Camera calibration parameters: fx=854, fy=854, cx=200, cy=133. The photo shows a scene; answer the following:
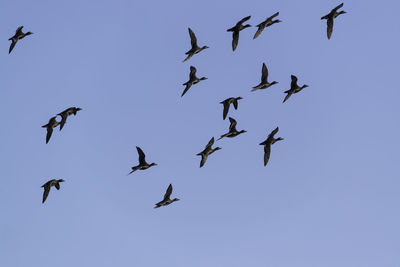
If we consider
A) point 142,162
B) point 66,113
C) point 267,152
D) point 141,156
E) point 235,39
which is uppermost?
point 235,39

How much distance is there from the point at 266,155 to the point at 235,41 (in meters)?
9.74

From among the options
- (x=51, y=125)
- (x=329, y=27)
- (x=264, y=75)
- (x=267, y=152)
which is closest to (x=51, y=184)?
(x=51, y=125)

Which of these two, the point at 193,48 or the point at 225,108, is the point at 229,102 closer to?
the point at 225,108

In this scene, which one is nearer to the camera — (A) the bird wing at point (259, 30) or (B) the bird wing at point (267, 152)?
(A) the bird wing at point (259, 30)

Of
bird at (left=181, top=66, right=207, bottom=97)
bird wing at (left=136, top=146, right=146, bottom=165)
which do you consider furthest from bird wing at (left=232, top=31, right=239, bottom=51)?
bird wing at (left=136, top=146, right=146, bottom=165)

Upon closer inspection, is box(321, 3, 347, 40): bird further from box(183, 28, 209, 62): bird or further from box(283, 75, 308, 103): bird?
box(183, 28, 209, 62): bird

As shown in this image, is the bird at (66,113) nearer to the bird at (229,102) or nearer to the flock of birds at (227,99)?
the flock of birds at (227,99)

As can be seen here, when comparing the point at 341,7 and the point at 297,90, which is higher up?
the point at 341,7

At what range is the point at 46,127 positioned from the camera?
228 feet

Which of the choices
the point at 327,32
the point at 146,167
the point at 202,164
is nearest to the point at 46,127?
the point at 146,167

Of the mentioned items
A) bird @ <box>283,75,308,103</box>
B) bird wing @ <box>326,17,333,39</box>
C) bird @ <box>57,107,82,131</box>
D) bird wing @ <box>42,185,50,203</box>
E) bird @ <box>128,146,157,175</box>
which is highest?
bird wing @ <box>326,17,333,39</box>

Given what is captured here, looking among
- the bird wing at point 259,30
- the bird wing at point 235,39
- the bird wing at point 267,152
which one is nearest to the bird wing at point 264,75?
the bird wing at point 235,39

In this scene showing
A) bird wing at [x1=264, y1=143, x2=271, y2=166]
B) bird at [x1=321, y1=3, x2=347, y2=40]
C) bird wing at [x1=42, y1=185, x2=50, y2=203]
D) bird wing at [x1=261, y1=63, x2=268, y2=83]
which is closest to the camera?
bird wing at [x1=264, y1=143, x2=271, y2=166]

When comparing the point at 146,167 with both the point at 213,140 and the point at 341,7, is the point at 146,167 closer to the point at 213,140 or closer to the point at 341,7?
the point at 213,140
